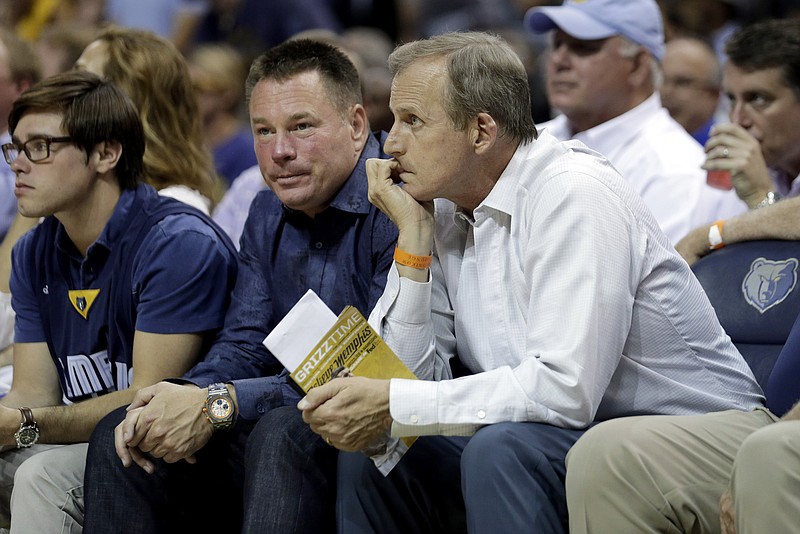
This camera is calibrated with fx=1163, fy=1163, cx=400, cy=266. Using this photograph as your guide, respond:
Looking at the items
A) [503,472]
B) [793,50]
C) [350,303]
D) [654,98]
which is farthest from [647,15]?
[503,472]

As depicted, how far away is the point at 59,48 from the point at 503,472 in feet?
15.9

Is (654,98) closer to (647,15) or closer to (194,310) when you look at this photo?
(647,15)

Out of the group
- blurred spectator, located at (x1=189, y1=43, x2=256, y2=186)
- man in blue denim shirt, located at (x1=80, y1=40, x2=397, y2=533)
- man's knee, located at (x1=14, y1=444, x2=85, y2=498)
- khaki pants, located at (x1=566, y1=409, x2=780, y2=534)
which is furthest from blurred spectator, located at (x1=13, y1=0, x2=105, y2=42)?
khaki pants, located at (x1=566, y1=409, x2=780, y2=534)

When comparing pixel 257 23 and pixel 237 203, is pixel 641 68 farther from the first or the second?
pixel 257 23

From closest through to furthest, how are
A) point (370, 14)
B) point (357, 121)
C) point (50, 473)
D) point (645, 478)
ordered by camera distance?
point (645, 478), point (50, 473), point (357, 121), point (370, 14)

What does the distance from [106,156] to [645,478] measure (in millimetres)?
2057

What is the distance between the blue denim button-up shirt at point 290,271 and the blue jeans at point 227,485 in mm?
219

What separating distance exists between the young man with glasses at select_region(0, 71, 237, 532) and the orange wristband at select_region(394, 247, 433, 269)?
790mm

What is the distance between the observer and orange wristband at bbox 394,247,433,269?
2969mm

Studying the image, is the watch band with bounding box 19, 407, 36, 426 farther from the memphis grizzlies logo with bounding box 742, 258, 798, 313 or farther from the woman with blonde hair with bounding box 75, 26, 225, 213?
the memphis grizzlies logo with bounding box 742, 258, 798, 313

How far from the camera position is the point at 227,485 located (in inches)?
129

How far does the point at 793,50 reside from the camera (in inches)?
165

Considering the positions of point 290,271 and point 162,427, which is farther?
point 290,271

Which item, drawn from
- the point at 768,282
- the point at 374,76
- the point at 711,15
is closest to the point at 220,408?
the point at 768,282
